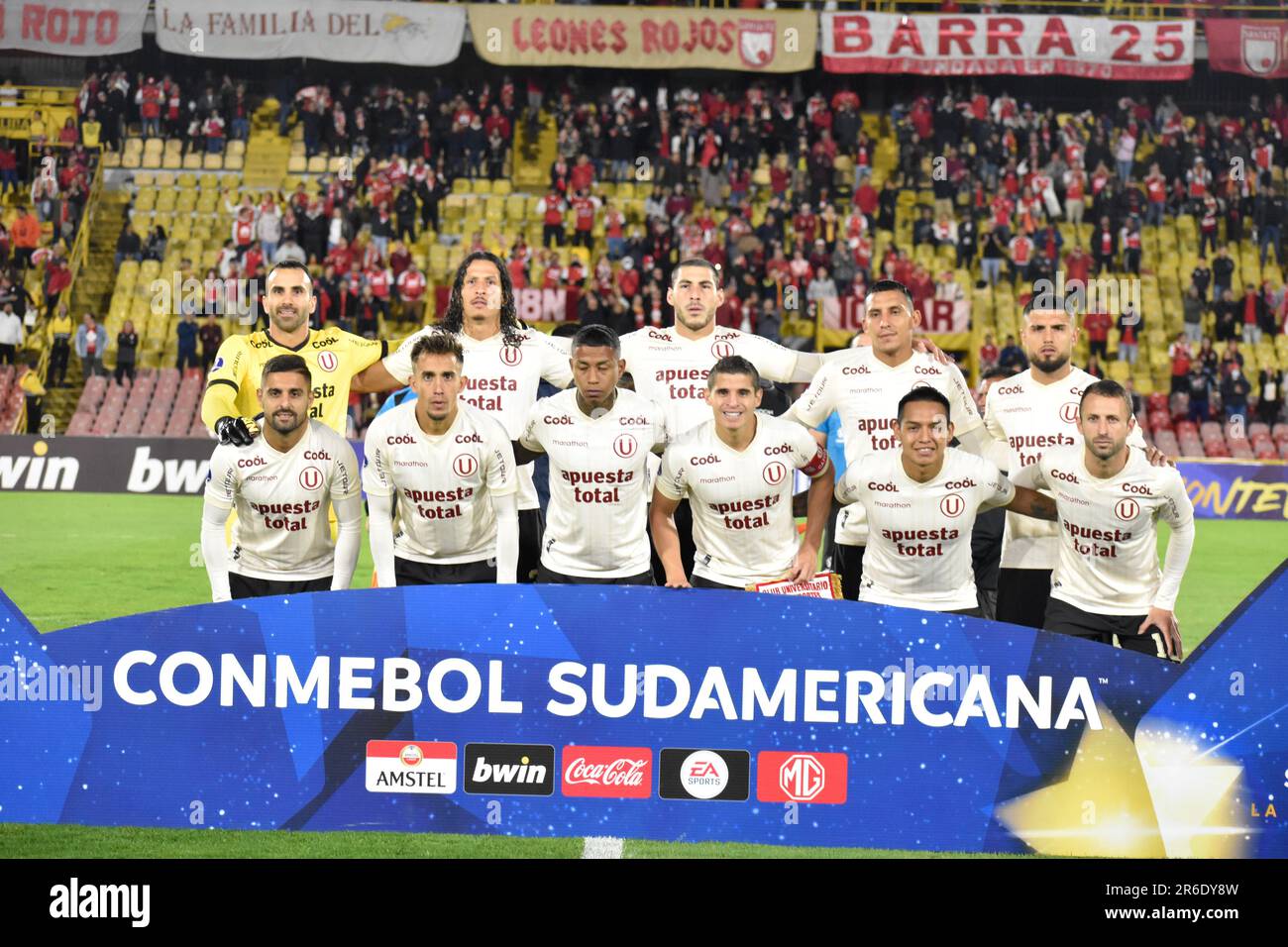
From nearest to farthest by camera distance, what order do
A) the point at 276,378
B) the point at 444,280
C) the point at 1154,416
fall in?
the point at 276,378 < the point at 1154,416 < the point at 444,280

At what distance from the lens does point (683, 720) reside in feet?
14.7

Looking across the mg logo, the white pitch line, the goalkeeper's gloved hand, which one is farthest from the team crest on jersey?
the goalkeeper's gloved hand

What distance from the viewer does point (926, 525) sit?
577cm

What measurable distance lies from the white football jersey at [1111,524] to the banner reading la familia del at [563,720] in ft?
5.74

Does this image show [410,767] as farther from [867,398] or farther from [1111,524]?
[867,398]

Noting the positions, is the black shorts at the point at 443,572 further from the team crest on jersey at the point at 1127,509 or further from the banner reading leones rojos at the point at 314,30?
the banner reading leones rojos at the point at 314,30

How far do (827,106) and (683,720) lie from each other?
2518 cm

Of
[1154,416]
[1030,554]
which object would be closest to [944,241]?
[1154,416]

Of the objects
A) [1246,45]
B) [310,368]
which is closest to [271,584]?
[310,368]

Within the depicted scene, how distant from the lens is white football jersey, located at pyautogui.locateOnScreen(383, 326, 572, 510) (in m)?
7.03

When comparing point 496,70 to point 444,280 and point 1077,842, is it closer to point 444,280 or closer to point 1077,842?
point 444,280

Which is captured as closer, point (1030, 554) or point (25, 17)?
point (1030, 554)

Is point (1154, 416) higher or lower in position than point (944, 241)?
lower

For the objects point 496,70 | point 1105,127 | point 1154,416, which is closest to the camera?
point 1154,416
